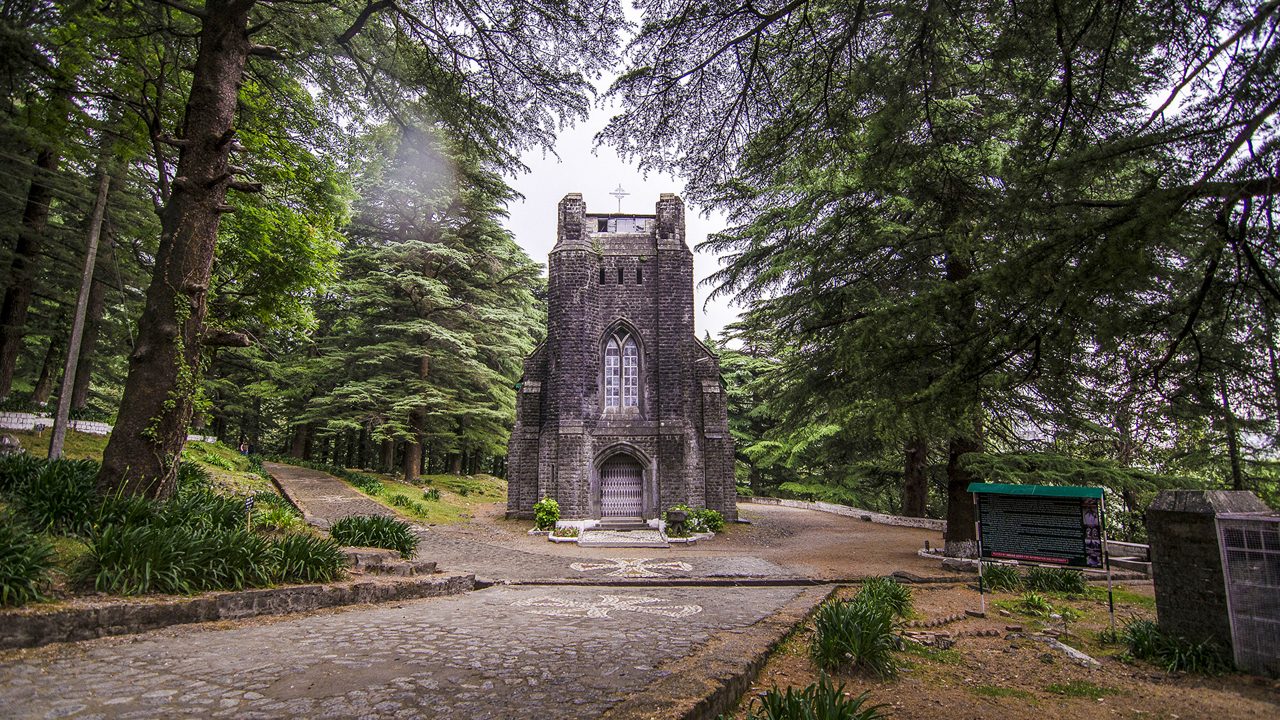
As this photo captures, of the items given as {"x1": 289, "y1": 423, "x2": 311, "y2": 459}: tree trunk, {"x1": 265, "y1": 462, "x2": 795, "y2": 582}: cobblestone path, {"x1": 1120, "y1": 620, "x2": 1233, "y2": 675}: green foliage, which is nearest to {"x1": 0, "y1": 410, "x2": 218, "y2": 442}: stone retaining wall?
{"x1": 265, "y1": 462, "x2": 795, "y2": 582}: cobblestone path

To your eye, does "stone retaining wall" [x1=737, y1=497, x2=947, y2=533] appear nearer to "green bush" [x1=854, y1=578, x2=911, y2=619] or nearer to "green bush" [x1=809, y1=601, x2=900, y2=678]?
"green bush" [x1=854, y1=578, x2=911, y2=619]

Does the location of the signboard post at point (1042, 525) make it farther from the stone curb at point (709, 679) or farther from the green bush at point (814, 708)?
the green bush at point (814, 708)

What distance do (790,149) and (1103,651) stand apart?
6.35 m

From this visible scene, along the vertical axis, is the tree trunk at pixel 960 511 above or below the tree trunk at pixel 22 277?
below

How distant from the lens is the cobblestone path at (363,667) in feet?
10.9

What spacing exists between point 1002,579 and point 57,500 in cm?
1299

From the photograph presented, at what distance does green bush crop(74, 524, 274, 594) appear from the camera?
5113mm

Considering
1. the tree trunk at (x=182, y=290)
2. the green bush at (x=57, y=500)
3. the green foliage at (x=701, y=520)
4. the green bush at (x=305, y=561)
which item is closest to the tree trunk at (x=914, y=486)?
the green foliage at (x=701, y=520)

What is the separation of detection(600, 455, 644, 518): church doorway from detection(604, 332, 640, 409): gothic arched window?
6.24 ft

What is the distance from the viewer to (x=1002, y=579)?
9.91 m

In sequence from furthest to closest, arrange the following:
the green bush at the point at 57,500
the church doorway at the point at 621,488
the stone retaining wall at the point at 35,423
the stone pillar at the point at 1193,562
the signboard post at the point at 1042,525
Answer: the church doorway at the point at 621,488, the stone retaining wall at the point at 35,423, the signboard post at the point at 1042,525, the green bush at the point at 57,500, the stone pillar at the point at 1193,562

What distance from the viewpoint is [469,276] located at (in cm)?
2536

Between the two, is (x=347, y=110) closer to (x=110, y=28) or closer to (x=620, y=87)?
(x=110, y=28)

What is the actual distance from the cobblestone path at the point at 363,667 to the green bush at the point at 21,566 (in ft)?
1.98
